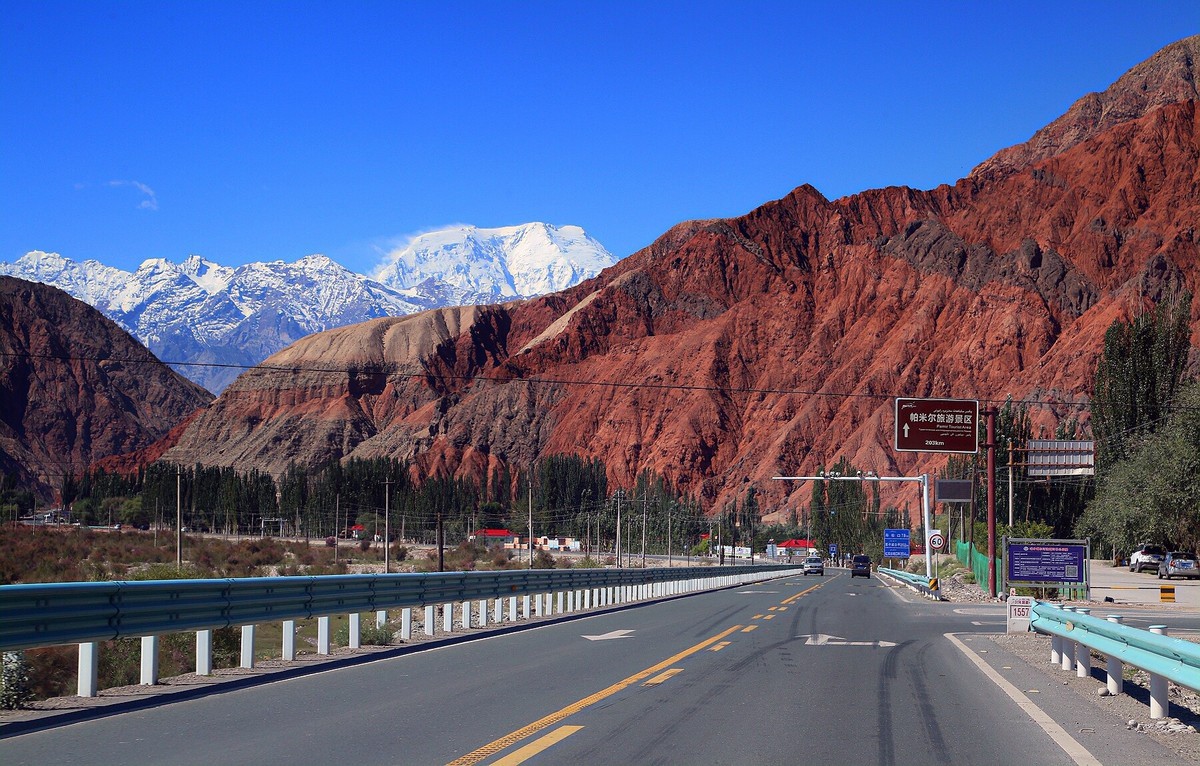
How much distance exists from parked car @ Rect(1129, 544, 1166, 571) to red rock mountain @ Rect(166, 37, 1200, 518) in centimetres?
6095

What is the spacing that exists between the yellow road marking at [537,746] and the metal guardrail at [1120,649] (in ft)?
16.2

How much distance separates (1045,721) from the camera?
35.2 ft

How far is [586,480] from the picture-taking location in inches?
6604

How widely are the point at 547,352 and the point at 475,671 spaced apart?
18107 centimetres

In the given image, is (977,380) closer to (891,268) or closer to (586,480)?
(891,268)

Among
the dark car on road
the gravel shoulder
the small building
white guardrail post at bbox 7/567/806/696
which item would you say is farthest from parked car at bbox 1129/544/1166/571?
the small building

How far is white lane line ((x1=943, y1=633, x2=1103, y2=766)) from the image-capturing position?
8922mm

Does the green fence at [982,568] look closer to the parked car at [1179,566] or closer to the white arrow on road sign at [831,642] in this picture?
the parked car at [1179,566]

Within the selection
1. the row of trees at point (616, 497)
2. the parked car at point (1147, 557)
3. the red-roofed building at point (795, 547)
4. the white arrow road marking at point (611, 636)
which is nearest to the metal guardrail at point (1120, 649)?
the white arrow road marking at point (611, 636)

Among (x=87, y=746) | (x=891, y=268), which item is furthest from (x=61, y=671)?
(x=891, y=268)

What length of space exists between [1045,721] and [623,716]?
3.90 meters

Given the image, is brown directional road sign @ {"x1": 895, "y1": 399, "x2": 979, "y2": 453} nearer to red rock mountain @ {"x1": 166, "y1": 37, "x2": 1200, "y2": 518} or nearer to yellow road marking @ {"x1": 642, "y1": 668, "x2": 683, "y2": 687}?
yellow road marking @ {"x1": 642, "y1": 668, "x2": 683, "y2": 687}

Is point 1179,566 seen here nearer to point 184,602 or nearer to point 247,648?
point 247,648

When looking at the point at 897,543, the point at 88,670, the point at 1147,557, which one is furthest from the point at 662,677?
the point at 897,543
